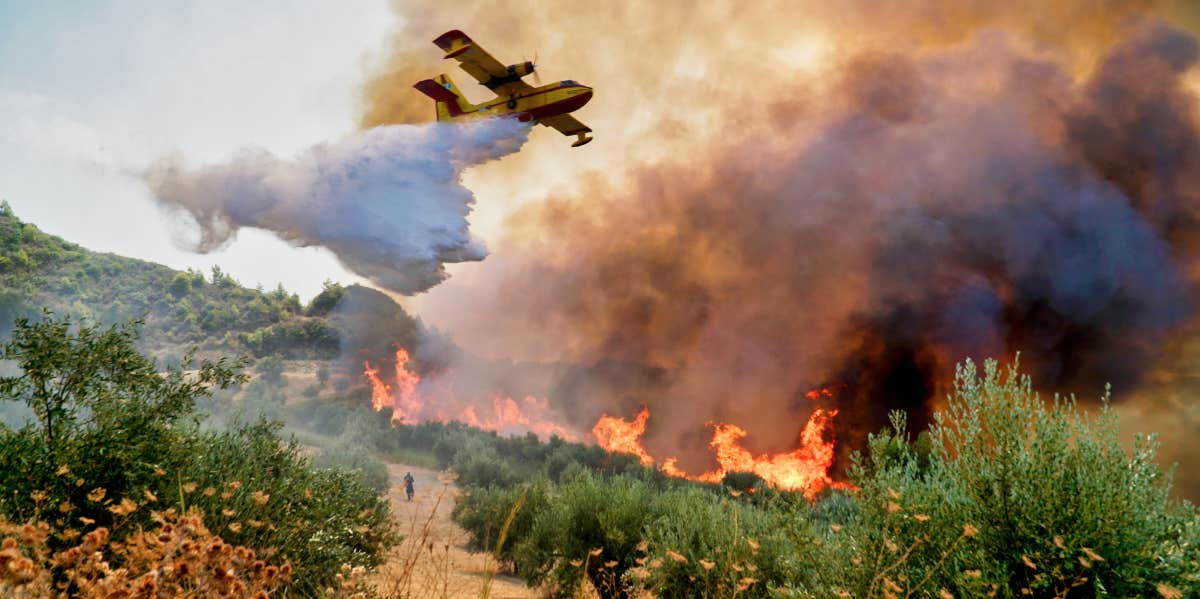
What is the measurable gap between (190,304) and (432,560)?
120473mm

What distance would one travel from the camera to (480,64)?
28.1m

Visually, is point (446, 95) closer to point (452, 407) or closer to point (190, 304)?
point (452, 407)

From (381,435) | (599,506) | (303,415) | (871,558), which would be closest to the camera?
(871,558)

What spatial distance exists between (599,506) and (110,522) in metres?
11.7

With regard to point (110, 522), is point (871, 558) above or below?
above

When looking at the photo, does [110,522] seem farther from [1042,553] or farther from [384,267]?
[384,267]

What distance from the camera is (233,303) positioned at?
109 meters

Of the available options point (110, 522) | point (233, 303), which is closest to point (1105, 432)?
point (110, 522)

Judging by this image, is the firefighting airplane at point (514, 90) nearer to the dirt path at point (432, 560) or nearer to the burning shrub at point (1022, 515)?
the dirt path at point (432, 560)

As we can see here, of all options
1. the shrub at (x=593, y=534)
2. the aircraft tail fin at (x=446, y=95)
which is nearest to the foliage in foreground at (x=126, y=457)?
the shrub at (x=593, y=534)

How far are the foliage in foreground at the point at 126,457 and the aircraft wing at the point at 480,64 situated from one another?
63.9ft

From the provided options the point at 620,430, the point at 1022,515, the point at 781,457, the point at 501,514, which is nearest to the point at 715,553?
the point at 1022,515

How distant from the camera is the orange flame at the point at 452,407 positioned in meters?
83.4

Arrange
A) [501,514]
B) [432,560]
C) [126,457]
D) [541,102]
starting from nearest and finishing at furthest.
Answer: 1. [432,560]
2. [126,457]
3. [501,514]
4. [541,102]
